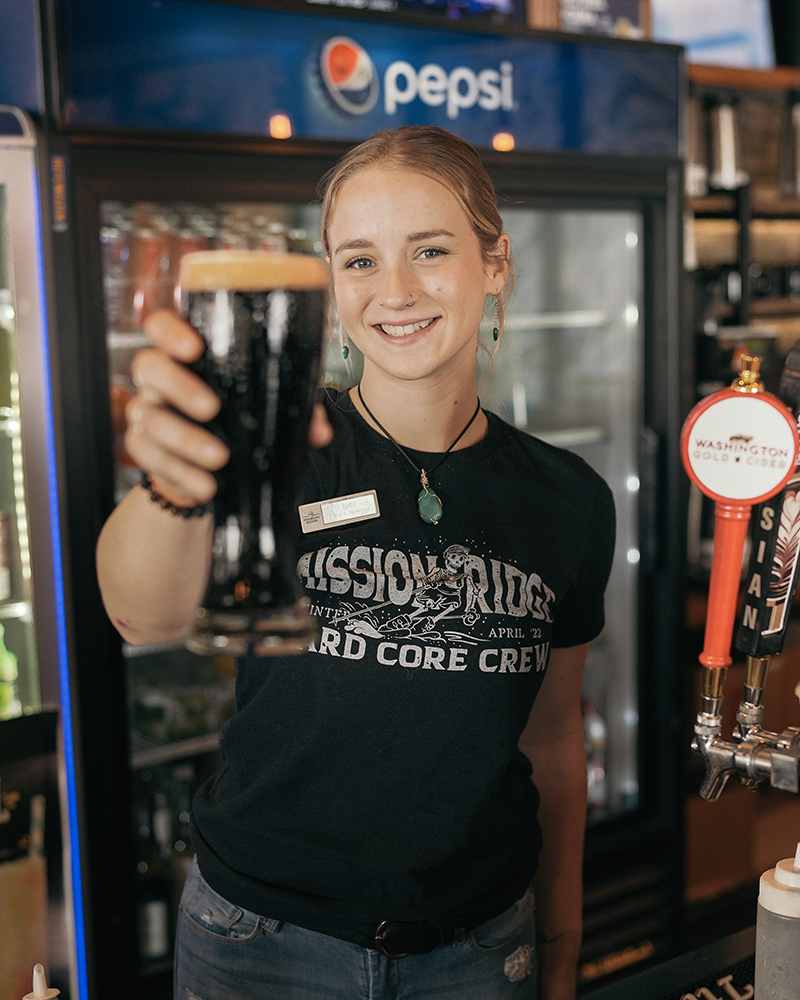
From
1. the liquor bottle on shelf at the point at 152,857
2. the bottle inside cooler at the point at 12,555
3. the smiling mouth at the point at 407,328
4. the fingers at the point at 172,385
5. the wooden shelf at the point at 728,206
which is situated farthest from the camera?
the wooden shelf at the point at 728,206

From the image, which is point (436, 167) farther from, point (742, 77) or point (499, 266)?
point (742, 77)

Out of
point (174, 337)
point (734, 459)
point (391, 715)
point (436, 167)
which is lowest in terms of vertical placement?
point (391, 715)

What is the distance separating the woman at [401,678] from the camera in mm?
1100

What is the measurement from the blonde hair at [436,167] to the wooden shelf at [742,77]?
2408 millimetres

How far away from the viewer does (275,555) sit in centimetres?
71

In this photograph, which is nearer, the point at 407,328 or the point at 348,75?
the point at 407,328

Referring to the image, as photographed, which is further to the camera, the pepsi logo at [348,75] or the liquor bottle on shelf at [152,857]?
the liquor bottle on shelf at [152,857]

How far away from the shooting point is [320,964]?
1.15m

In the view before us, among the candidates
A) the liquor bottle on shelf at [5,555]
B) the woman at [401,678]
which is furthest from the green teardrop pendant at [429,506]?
the liquor bottle on shelf at [5,555]

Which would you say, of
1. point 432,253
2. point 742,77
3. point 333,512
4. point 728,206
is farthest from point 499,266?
point 742,77

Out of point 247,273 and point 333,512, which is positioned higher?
point 247,273

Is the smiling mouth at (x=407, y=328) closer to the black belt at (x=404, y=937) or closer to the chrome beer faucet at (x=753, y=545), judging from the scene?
the chrome beer faucet at (x=753, y=545)

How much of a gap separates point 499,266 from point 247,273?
2.05 feet

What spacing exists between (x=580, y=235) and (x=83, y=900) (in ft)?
7.03
